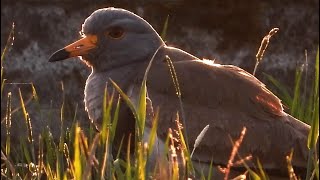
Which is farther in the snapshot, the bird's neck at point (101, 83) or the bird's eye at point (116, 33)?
the bird's eye at point (116, 33)

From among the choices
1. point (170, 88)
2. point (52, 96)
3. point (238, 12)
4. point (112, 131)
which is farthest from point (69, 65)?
point (112, 131)

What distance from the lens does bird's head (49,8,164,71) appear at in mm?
4137

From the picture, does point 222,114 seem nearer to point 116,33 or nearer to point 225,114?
point 225,114

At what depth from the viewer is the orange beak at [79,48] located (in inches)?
156

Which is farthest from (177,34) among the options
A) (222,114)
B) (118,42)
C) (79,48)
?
(222,114)

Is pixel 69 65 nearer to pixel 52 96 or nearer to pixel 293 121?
pixel 52 96

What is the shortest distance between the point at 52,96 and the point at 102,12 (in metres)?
1.39

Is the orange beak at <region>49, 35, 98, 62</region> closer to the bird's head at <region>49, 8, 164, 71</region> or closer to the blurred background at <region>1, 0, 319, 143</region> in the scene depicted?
the bird's head at <region>49, 8, 164, 71</region>

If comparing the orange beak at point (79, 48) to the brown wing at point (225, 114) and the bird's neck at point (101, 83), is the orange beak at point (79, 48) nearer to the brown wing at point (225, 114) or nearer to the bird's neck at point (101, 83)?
the bird's neck at point (101, 83)

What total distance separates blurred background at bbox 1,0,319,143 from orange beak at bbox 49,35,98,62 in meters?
0.93

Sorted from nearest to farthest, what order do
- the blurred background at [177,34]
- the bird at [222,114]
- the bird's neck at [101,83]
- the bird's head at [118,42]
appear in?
the bird at [222,114], the bird's neck at [101,83], the bird's head at [118,42], the blurred background at [177,34]

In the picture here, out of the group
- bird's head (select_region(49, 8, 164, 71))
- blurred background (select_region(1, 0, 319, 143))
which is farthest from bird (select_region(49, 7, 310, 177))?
blurred background (select_region(1, 0, 319, 143))

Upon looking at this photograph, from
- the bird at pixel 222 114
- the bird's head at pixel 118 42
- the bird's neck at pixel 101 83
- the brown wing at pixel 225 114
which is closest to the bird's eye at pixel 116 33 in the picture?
the bird's head at pixel 118 42

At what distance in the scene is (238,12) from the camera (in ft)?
16.9
